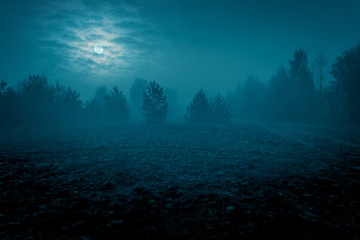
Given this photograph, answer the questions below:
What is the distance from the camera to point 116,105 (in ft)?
180

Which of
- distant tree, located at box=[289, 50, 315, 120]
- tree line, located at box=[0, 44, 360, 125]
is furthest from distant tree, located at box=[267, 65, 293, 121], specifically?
distant tree, located at box=[289, 50, 315, 120]

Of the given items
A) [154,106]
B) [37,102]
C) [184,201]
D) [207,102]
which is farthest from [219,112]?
[37,102]

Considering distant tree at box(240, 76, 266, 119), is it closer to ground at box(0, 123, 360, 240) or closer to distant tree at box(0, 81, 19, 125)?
ground at box(0, 123, 360, 240)

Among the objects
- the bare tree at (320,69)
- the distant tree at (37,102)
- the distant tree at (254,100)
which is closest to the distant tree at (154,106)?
the distant tree at (37,102)

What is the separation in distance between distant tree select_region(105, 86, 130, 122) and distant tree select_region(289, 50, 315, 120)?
52631mm

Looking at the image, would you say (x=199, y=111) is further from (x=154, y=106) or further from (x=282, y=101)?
(x=282, y=101)

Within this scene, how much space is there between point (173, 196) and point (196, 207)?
0.97m

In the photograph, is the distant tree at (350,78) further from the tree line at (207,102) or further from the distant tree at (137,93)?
the distant tree at (137,93)

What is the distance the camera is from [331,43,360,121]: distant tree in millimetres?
31109

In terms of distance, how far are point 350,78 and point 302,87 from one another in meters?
16.3

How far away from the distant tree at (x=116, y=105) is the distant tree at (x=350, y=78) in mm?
55196

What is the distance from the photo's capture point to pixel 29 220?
13.0 feet

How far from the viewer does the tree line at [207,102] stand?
1373 inches

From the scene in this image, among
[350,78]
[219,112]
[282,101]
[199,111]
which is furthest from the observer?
[282,101]
